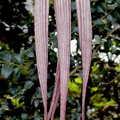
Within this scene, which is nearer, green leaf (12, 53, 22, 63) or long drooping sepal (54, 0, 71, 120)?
long drooping sepal (54, 0, 71, 120)

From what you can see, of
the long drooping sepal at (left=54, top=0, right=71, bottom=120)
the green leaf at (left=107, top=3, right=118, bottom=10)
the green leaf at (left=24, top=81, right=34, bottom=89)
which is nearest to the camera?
the long drooping sepal at (left=54, top=0, right=71, bottom=120)

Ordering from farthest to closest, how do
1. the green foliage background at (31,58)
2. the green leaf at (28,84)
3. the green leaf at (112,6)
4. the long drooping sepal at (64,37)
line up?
1. the green leaf at (28,84)
2. the green foliage background at (31,58)
3. the green leaf at (112,6)
4. the long drooping sepal at (64,37)

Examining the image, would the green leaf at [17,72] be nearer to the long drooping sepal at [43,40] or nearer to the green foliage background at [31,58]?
the green foliage background at [31,58]

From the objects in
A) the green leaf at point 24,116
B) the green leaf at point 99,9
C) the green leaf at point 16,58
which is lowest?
the green leaf at point 24,116

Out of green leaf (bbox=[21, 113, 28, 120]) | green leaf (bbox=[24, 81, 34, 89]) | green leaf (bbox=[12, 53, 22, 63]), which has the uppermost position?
green leaf (bbox=[12, 53, 22, 63])

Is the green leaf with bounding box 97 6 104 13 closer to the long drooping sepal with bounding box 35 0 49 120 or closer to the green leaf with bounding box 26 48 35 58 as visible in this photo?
the green leaf with bounding box 26 48 35 58

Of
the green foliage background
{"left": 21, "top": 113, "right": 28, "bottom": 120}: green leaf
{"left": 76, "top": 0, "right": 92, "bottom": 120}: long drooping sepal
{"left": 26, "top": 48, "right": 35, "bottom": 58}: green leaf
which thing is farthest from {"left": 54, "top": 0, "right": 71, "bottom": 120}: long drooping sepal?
{"left": 21, "top": 113, "right": 28, "bottom": 120}: green leaf

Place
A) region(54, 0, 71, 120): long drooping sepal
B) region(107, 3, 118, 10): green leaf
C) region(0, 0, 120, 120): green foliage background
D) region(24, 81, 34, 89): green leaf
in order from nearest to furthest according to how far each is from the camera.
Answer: region(54, 0, 71, 120): long drooping sepal, region(107, 3, 118, 10): green leaf, region(0, 0, 120, 120): green foliage background, region(24, 81, 34, 89): green leaf

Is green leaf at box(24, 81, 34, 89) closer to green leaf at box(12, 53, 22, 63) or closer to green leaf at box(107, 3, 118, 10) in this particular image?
green leaf at box(12, 53, 22, 63)

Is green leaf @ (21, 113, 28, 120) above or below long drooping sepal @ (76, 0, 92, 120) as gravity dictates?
below

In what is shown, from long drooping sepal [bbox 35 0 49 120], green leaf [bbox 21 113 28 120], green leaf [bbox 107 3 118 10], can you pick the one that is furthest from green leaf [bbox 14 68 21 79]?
long drooping sepal [bbox 35 0 49 120]

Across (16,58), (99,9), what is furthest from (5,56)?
(99,9)

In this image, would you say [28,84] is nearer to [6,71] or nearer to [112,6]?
[6,71]

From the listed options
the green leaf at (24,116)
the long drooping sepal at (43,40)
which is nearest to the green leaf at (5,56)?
the green leaf at (24,116)
